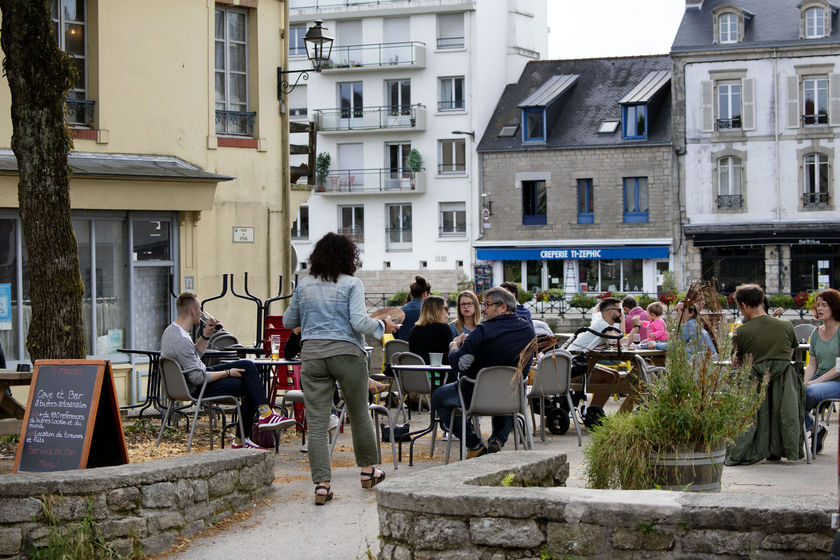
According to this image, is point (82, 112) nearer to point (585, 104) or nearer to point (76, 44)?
point (76, 44)

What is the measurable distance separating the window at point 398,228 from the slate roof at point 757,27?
13.5m

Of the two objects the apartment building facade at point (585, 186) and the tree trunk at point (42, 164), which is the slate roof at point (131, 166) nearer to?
the tree trunk at point (42, 164)

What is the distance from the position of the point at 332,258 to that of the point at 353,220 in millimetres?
45607

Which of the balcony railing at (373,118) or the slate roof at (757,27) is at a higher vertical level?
the slate roof at (757,27)

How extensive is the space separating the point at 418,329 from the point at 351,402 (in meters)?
3.23

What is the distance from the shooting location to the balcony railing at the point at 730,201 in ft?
151

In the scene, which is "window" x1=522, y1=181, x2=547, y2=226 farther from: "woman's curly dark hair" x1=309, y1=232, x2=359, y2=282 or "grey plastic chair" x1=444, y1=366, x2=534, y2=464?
"woman's curly dark hair" x1=309, y1=232, x2=359, y2=282

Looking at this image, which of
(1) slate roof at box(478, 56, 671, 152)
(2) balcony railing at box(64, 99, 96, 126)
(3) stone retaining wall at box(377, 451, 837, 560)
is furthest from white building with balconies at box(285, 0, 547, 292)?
(3) stone retaining wall at box(377, 451, 837, 560)

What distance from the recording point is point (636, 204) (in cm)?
4794

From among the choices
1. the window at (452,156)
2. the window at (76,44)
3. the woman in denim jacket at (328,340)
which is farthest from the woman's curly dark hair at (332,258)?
the window at (452,156)

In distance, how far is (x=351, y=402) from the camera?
8.21 meters

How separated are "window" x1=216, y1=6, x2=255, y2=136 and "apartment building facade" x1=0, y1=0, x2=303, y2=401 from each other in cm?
1

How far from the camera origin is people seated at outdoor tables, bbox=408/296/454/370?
11.3 meters

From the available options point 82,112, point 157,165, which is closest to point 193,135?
point 157,165
